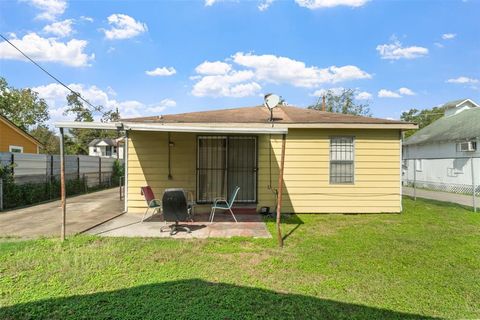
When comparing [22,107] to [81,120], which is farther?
[81,120]

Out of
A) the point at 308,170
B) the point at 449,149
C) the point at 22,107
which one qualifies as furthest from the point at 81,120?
the point at 449,149

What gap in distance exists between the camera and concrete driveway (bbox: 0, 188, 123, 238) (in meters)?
5.77

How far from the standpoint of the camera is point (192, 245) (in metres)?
4.89

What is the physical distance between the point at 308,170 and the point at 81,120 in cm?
4356

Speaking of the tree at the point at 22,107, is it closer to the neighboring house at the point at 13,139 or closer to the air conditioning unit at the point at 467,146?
the neighboring house at the point at 13,139

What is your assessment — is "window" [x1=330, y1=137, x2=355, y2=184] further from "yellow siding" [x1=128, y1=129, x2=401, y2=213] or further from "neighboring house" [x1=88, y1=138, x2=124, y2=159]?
"neighboring house" [x1=88, y1=138, x2=124, y2=159]

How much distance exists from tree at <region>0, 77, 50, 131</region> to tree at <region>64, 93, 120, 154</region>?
353cm

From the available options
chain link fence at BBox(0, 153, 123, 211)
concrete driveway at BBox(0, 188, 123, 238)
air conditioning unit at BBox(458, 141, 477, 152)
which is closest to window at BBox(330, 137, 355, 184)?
concrete driveway at BBox(0, 188, 123, 238)

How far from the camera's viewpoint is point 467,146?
14.4 m

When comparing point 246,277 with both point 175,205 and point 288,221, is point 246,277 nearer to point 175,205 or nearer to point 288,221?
point 175,205

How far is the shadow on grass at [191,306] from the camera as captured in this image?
2723mm

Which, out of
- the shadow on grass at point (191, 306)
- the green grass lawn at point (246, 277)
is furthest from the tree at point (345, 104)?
the shadow on grass at point (191, 306)

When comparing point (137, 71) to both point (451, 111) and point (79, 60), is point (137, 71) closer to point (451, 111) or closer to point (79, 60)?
point (79, 60)

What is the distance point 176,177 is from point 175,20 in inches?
243
